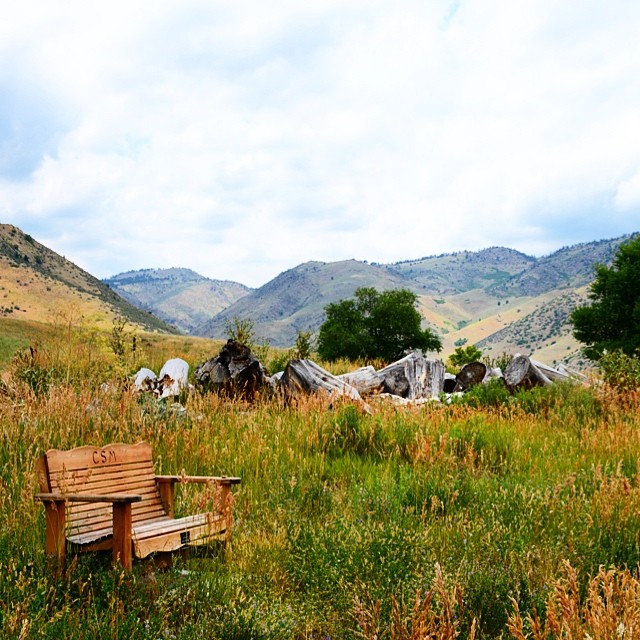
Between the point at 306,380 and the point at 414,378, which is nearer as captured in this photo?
the point at 306,380

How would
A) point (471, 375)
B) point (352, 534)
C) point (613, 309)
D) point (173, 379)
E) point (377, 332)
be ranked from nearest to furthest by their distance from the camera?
point (352, 534) → point (173, 379) → point (471, 375) → point (613, 309) → point (377, 332)

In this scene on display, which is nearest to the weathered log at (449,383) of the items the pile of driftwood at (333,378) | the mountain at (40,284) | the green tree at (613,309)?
the pile of driftwood at (333,378)

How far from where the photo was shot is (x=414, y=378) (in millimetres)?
13766

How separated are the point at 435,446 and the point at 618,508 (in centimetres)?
231

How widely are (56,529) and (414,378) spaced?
414 inches

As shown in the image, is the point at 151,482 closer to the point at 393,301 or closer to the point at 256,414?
the point at 256,414

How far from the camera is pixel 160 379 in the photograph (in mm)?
12047

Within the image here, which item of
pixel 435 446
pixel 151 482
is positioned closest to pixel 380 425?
pixel 435 446

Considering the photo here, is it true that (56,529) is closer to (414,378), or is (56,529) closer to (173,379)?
(173,379)

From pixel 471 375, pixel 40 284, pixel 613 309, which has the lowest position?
pixel 471 375

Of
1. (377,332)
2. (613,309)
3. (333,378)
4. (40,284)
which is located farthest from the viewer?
→ (40,284)

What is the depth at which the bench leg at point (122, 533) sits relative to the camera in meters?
3.71

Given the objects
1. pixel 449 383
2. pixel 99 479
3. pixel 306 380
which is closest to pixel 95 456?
pixel 99 479

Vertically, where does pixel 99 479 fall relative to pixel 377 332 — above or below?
below
